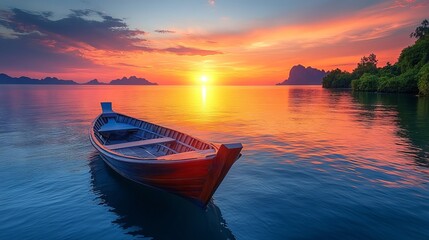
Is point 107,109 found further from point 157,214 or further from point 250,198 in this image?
point 250,198

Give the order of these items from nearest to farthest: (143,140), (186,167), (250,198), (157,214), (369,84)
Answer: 1. (186,167)
2. (157,214)
3. (250,198)
4. (143,140)
5. (369,84)

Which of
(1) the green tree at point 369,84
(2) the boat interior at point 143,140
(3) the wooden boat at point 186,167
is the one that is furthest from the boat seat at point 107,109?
(1) the green tree at point 369,84

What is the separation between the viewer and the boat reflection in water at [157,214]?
9.27m

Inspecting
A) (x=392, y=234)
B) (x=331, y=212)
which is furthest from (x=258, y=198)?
(x=392, y=234)

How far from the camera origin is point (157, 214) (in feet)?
34.2

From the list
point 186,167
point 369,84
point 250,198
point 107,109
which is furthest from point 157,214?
point 369,84

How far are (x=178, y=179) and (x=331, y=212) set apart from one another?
6.36 m

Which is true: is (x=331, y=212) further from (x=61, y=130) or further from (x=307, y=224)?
(x=61, y=130)

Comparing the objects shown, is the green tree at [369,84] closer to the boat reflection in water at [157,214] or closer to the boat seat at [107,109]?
the boat seat at [107,109]

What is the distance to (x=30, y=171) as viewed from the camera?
51.2 feet

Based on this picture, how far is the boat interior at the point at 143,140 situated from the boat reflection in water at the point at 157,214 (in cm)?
204

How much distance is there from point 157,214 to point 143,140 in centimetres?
613

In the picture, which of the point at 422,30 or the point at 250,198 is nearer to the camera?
the point at 250,198

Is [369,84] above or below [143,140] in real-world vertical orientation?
above
